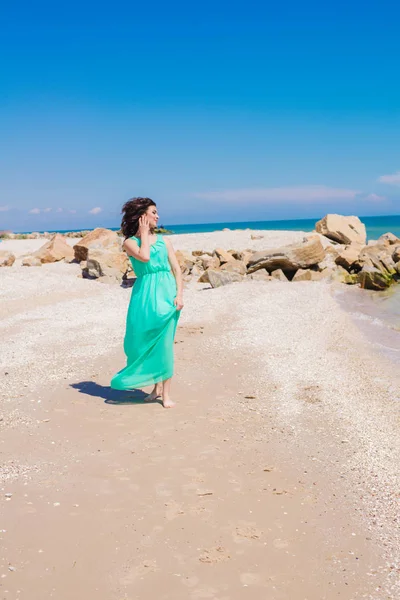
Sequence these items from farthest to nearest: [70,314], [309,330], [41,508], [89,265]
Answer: [89,265] < [70,314] < [309,330] < [41,508]

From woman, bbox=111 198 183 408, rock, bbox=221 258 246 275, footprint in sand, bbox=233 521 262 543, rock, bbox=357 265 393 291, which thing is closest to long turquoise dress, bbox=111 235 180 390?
woman, bbox=111 198 183 408

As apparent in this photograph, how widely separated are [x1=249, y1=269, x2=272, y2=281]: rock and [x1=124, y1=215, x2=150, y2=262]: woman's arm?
1138 cm

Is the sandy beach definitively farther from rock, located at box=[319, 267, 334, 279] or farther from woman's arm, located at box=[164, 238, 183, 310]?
rock, located at box=[319, 267, 334, 279]

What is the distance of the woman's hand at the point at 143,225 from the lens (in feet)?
20.3

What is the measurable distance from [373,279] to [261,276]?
3.45 metres

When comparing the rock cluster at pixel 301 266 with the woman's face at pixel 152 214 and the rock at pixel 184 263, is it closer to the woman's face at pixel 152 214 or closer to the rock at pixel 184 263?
the rock at pixel 184 263

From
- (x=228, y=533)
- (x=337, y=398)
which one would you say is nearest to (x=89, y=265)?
(x=337, y=398)

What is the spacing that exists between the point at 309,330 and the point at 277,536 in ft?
24.2

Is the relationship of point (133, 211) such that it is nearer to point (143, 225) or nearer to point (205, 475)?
point (143, 225)

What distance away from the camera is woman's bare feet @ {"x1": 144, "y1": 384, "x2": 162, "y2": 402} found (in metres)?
6.56

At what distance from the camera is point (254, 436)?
5.49m

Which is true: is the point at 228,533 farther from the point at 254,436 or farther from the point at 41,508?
the point at 254,436

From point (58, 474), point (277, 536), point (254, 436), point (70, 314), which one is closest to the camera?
point (277, 536)

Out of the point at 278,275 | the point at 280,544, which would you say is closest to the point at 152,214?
the point at 280,544
